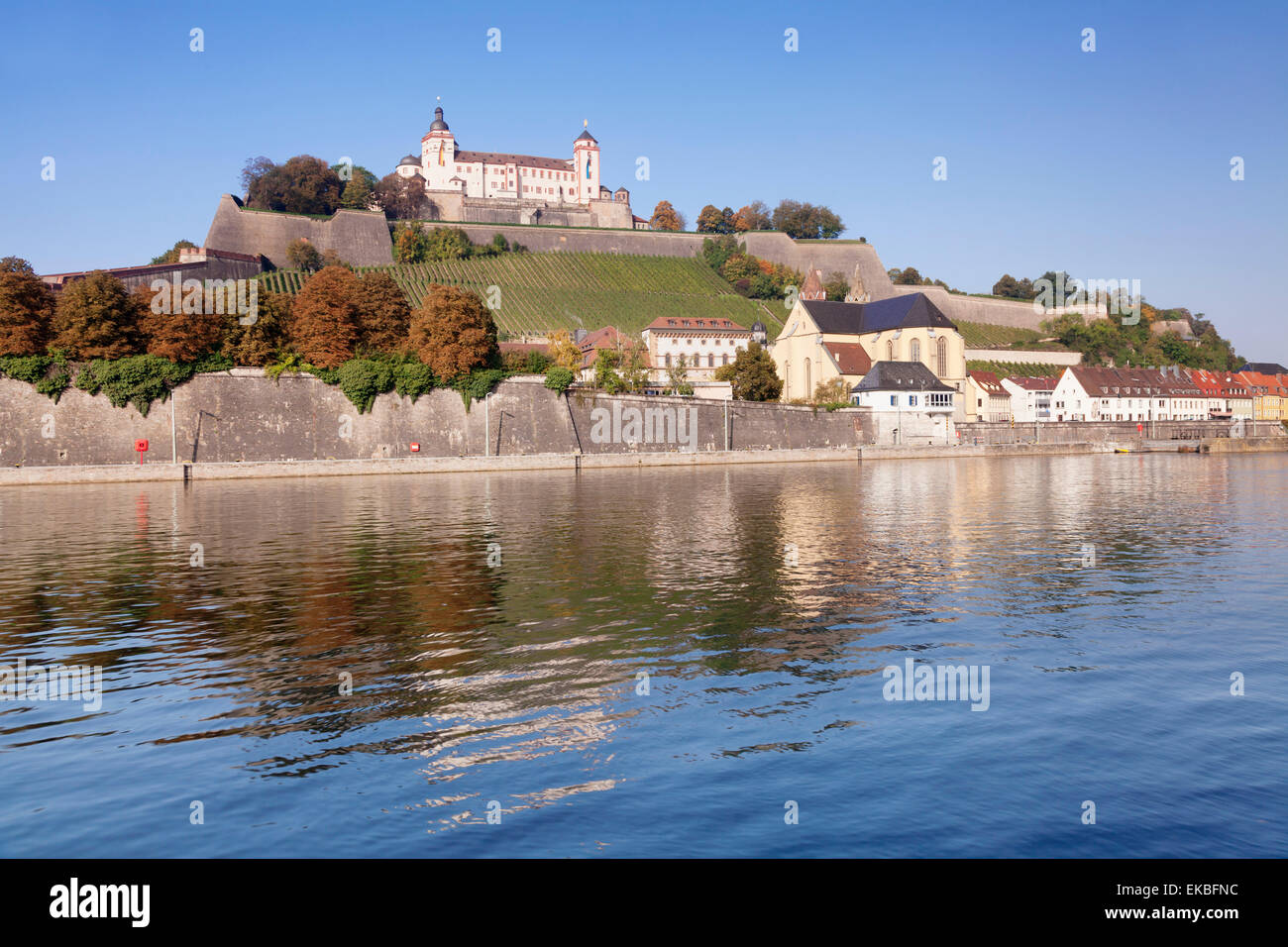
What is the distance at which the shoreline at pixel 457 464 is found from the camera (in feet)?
182

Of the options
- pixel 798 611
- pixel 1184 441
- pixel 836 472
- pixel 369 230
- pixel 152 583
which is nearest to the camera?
pixel 798 611

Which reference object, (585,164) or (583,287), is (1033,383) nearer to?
(583,287)

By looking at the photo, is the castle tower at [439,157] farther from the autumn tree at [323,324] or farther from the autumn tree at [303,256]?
the autumn tree at [323,324]

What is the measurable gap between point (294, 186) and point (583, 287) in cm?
4139

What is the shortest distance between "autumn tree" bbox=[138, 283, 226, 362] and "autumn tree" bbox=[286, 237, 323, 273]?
61.8 metres

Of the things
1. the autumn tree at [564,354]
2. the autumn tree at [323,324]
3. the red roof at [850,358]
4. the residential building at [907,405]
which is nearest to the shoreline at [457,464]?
the residential building at [907,405]

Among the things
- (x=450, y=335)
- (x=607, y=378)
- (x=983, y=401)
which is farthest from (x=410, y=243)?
(x=983, y=401)

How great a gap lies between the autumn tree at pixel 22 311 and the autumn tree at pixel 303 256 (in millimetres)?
62154

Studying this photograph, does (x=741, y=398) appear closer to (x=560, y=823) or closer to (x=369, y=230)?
(x=369, y=230)

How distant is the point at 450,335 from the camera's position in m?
64.3

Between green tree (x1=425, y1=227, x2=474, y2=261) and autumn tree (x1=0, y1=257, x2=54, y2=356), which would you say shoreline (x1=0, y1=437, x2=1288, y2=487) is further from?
green tree (x1=425, y1=227, x2=474, y2=261)
